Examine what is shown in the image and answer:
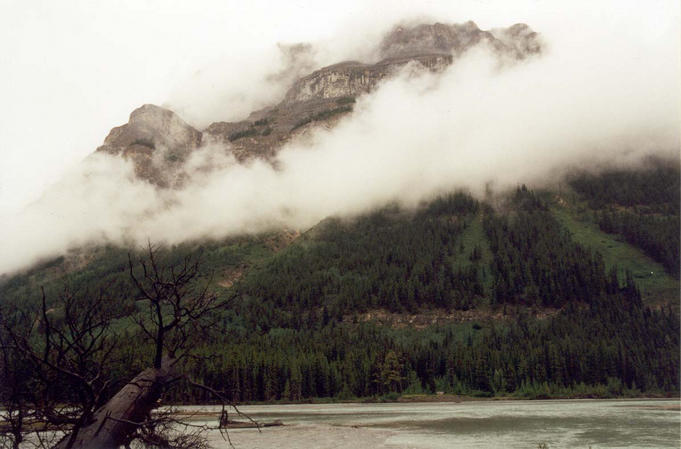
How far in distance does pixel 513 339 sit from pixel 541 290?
58.2 metres

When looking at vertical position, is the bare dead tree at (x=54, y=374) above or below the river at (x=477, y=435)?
above

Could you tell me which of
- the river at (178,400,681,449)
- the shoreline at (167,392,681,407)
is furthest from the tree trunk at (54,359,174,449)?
the shoreline at (167,392,681,407)

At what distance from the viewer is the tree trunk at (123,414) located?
789cm

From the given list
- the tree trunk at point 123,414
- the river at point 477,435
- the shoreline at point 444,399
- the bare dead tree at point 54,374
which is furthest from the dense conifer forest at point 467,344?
the tree trunk at point 123,414

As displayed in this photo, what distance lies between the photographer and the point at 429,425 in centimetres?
5447

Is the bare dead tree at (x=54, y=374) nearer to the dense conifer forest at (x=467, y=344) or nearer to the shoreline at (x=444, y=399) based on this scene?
the dense conifer forest at (x=467, y=344)

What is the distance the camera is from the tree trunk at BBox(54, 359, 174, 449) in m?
7.89

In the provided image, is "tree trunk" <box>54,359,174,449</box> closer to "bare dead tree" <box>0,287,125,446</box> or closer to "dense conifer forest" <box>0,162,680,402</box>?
"bare dead tree" <box>0,287,125,446</box>

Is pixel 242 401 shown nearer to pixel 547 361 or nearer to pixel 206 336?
pixel 547 361

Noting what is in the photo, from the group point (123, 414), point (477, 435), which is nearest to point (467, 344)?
point (477, 435)

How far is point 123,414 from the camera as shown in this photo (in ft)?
27.2

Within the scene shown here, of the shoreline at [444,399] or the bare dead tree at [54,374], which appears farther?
the shoreline at [444,399]

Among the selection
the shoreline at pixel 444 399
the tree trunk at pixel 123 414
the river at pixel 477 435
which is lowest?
the shoreline at pixel 444 399

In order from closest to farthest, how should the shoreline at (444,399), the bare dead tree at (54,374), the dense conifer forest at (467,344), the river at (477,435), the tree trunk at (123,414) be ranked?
the bare dead tree at (54,374) → the tree trunk at (123,414) → the river at (477,435) → the shoreline at (444,399) → the dense conifer forest at (467,344)
